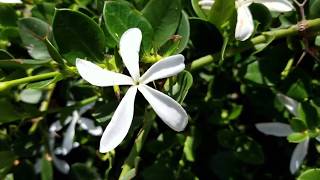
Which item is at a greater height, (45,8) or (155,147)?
(45,8)

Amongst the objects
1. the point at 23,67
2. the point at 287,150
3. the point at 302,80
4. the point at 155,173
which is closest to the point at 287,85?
the point at 302,80

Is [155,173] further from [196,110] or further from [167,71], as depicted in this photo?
[167,71]

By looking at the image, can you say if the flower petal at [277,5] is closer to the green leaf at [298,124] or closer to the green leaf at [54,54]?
the green leaf at [298,124]

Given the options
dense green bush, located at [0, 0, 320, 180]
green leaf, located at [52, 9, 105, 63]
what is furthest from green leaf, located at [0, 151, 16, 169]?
green leaf, located at [52, 9, 105, 63]

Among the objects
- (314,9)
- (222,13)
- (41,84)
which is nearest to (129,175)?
(41,84)

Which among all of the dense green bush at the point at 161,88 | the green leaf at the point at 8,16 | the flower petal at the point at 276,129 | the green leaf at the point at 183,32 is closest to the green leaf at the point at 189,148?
the dense green bush at the point at 161,88

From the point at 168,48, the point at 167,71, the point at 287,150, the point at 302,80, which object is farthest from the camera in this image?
the point at 287,150
